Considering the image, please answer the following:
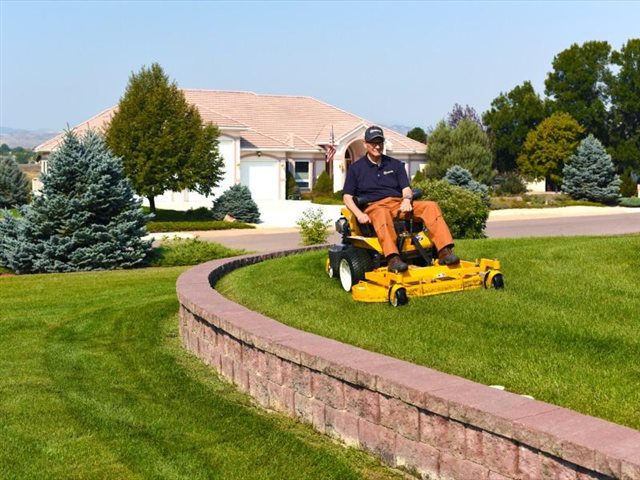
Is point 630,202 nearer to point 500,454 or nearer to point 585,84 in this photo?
point 585,84

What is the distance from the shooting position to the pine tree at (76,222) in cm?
1684

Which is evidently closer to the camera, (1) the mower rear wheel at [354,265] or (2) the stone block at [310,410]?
(2) the stone block at [310,410]

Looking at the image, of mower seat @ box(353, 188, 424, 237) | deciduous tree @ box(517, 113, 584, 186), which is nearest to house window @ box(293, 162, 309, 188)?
deciduous tree @ box(517, 113, 584, 186)

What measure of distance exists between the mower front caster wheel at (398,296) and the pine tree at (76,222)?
10.8 m

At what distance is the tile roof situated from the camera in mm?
46875

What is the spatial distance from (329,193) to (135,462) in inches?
1646

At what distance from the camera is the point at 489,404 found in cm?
416

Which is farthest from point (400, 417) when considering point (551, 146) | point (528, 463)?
point (551, 146)

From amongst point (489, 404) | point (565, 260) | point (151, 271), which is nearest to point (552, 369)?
point (489, 404)

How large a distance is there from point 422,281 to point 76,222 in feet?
36.6

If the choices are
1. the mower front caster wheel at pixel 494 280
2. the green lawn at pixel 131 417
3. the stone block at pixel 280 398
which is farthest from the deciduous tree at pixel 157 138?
the stone block at pixel 280 398

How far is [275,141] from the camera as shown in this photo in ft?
156

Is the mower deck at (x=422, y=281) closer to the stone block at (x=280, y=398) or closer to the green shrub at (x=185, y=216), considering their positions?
the stone block at (x=280, y=398)

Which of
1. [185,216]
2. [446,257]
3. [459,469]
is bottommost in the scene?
[185,216]
